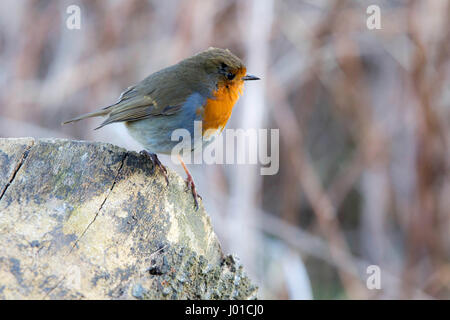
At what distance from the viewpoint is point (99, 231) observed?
1394 millimetres

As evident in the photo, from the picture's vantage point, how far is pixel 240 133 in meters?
3.30

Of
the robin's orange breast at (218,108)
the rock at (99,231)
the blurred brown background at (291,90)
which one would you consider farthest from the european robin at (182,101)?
the blurred brown background at (291,90)

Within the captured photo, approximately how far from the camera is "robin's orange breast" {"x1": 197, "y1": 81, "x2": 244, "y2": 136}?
2.31 metres

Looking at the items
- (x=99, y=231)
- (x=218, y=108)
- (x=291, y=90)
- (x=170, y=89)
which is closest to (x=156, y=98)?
(x=170, y=89)

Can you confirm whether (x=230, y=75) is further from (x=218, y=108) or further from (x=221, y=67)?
(x=218, y=108)

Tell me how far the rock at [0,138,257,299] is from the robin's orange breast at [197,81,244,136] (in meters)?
0.64

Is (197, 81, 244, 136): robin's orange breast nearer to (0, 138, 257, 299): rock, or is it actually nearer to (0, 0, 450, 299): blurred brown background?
(0, 138, 257, 299): rock

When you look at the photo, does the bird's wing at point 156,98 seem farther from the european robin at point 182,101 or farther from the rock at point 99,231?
the rock at point 99,231

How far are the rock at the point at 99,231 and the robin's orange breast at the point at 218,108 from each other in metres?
0.64

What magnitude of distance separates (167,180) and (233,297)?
0.46 metres

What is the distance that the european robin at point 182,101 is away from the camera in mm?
2281

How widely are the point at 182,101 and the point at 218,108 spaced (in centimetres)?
17

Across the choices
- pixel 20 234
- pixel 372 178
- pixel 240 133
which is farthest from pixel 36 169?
pixel 372 178

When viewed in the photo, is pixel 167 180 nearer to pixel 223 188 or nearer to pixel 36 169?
pixel 36 169
